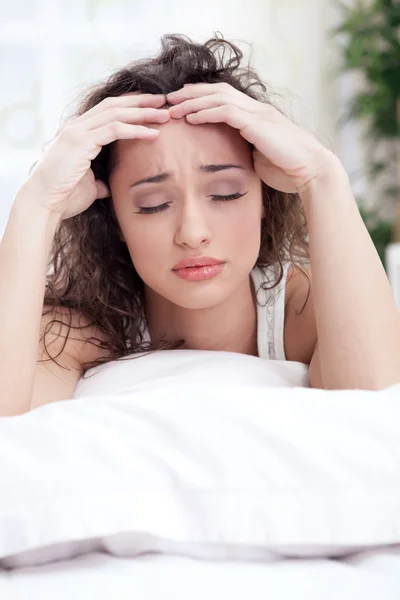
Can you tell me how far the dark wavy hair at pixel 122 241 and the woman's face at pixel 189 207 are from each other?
0.45 ft

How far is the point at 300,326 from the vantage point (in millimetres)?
1630

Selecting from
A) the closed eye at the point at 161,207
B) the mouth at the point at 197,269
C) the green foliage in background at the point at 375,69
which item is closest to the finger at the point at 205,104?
Answer: the closed eye at the point at 161,207

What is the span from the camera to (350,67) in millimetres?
4641

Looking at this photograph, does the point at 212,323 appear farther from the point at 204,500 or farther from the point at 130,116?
the point at 204,500

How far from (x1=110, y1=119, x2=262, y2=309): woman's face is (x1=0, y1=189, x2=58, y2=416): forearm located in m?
0.16

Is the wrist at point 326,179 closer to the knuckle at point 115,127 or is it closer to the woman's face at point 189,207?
the woman's face at point 189,207

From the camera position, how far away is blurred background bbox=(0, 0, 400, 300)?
402cm

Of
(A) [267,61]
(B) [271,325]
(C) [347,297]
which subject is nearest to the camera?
(C) [347,297]

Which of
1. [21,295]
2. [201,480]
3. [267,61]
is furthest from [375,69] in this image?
[201,480]

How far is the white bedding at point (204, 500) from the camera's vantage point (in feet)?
2.27

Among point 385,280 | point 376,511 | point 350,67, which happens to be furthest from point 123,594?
point 350,67

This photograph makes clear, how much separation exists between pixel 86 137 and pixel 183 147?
0.17 m

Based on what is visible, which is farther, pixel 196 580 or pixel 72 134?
pixel 72 134

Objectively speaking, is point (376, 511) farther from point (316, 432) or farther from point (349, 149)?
point (349, 149)
